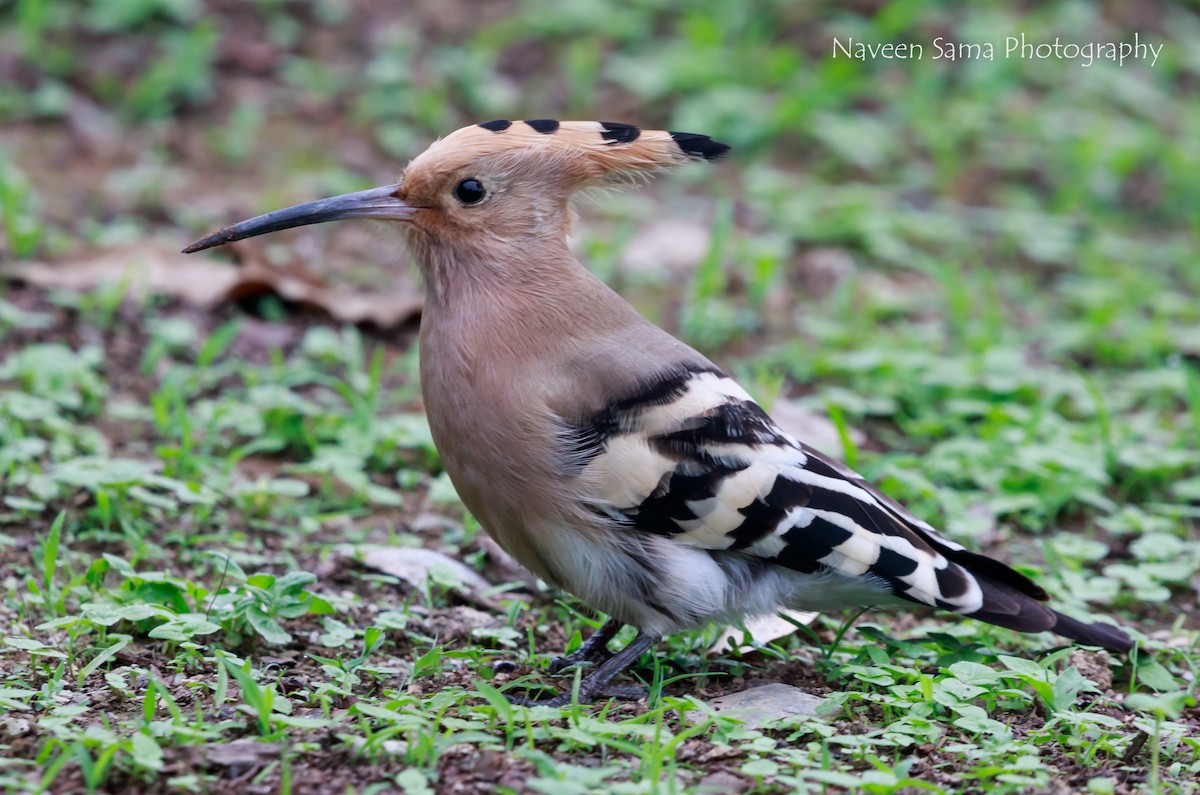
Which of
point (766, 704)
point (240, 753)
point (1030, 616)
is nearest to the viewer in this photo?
point (240, 753)

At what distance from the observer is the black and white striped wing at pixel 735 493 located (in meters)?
3.06

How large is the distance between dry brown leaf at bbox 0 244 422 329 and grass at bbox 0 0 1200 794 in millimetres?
72

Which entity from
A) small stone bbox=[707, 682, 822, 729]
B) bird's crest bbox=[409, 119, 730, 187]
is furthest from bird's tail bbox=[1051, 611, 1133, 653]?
bird's crest bbox=[409, 119, 730, 187]

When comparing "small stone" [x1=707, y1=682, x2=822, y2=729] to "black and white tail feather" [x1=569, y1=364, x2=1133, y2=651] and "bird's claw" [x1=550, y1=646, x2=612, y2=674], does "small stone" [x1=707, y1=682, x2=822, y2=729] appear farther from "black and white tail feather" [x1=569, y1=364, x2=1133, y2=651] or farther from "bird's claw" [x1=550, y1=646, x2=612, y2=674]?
"bird's claw" [x1=550, y1=646, x2=612, y2=674]

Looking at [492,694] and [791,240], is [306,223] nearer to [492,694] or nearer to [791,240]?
[492,694]

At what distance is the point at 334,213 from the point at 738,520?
4.07ft

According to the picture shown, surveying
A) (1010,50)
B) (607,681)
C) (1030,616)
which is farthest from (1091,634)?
(1010,50)

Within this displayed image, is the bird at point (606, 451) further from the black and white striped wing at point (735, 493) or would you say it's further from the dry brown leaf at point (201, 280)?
the dry brown leaf at point (201, 280)

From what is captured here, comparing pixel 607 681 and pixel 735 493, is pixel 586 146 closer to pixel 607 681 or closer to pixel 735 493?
pixel 735 493

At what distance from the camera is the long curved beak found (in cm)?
338

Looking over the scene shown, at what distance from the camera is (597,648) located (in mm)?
3365

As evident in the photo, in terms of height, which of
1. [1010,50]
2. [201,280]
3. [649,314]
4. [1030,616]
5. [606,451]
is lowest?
[1030,616]

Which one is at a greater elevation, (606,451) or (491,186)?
(491,186)

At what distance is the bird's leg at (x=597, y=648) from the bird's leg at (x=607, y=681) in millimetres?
74
